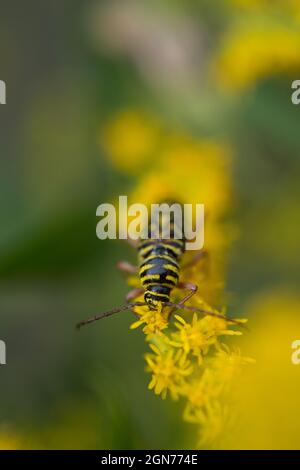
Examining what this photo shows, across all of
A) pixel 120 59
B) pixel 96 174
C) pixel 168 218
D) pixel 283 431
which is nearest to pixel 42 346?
pixel 96 174

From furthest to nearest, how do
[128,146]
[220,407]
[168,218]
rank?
[128,146], [168,218], [220,407]

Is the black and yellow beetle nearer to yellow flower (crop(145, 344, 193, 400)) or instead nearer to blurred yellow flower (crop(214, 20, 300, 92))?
yellow flower (crop(145, 344, 193, 400))

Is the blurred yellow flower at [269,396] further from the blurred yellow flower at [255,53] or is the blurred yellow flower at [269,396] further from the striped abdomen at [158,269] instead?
the blurred yellow flower at [255,53]

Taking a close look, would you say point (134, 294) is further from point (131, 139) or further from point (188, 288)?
point (131, 139)

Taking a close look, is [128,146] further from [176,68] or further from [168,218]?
[168,218]

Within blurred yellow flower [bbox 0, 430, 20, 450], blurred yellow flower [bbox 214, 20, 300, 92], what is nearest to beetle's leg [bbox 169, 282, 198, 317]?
blurred yellow flower [bbox 0, 430, 20, 450]

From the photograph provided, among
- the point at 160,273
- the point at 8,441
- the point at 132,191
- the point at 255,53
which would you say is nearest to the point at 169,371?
the point at 160,273

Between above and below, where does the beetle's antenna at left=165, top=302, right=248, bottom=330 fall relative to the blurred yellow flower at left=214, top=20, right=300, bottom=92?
below
